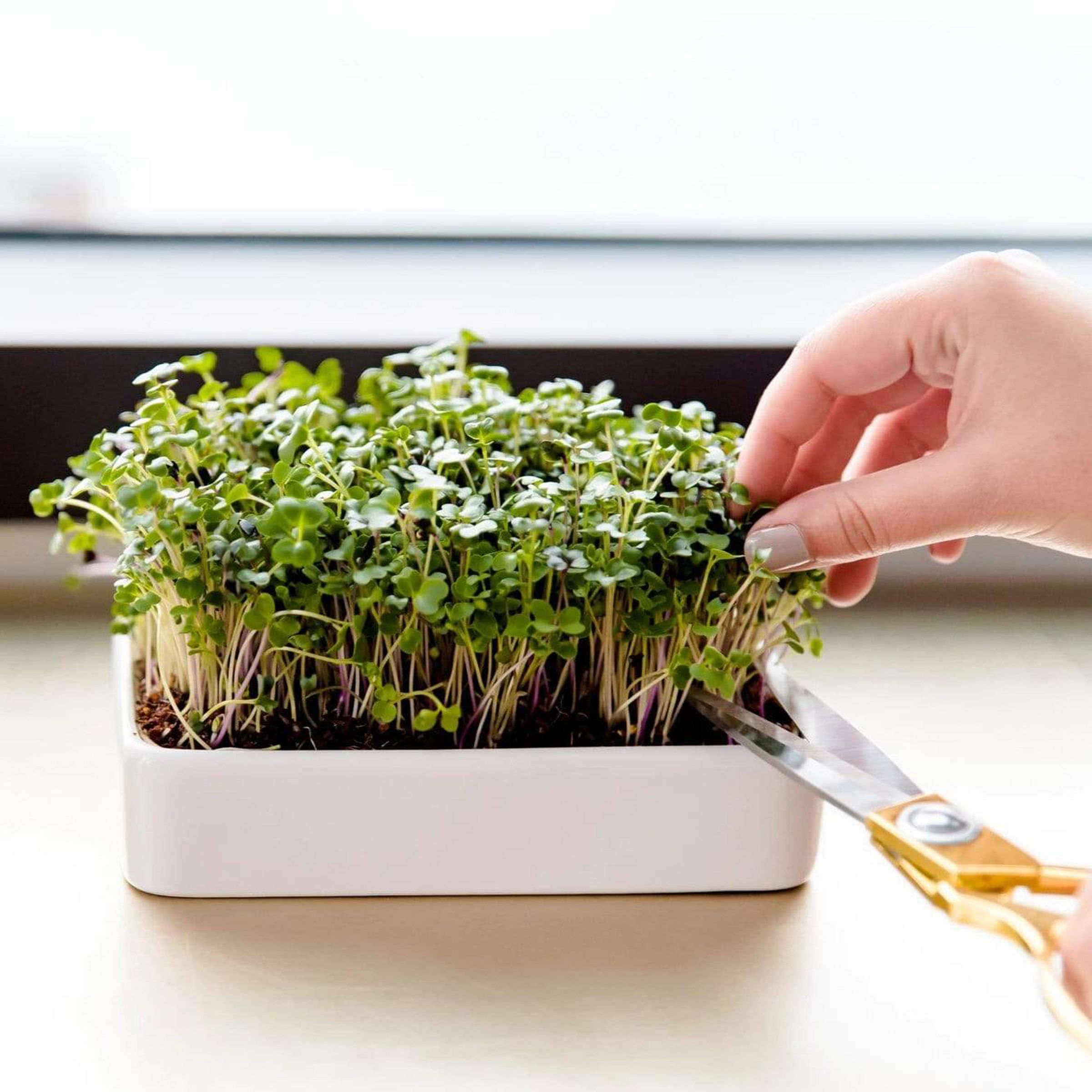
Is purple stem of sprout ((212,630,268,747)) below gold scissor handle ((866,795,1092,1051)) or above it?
below

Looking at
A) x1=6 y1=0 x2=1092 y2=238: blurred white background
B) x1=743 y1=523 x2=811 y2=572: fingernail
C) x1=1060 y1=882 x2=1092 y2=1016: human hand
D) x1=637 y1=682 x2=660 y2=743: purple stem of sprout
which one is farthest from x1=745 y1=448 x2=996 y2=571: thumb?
x1=6 y1=0 x2=1092 y2=238: blurred white background

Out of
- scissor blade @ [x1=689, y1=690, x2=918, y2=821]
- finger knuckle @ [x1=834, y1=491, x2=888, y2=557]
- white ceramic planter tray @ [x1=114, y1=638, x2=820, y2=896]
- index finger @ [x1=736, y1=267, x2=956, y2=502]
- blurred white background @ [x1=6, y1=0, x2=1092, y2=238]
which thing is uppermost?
blurred white background @ [x1=6, y1=0, x2=1092, y2=238]

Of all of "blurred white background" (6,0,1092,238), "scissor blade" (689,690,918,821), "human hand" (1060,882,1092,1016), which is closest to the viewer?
"human hand" (1060,882,1092,1016)

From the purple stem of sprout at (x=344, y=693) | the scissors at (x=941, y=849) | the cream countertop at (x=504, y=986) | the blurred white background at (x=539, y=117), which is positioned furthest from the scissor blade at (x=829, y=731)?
the blurred white background at (x=539, y=117)

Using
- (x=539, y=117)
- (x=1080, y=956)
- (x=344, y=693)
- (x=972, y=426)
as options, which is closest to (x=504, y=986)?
(x=344, y=693)

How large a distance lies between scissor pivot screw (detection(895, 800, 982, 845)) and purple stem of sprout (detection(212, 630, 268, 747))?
0.37 metres

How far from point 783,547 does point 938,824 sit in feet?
0.73

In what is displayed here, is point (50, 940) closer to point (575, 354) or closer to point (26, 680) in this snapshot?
point (26, 680)

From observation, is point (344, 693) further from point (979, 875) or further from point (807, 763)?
point (979, 875)

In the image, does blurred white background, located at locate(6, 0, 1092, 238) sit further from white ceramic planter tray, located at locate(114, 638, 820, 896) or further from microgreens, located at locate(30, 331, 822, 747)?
white ceramic planter tray, located at locate(114, 638, 820, 896)

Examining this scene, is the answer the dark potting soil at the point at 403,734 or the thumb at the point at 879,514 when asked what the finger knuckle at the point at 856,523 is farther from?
the dark potting soil at the point at 403,734

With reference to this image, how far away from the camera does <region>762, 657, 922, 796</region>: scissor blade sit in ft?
2.34

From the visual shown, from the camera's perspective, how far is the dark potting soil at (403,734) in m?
0.75

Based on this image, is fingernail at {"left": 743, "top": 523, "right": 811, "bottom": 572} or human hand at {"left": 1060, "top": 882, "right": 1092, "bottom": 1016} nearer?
human hand at {"left": 1060, "top": 882, "right": 1092, "bottom": 1016}
